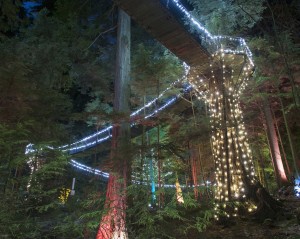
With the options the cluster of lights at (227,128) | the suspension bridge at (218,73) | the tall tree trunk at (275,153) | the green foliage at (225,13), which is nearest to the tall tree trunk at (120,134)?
the suspension bridge at (218,73)

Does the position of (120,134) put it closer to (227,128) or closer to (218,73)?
(227,128)

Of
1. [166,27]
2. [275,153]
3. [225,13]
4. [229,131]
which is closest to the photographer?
[166,27]

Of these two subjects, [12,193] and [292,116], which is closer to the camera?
[12,193]

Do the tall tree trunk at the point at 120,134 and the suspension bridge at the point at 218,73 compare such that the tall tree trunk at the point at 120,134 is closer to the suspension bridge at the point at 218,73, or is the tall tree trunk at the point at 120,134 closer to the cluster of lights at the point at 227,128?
the suspension bridge at the point at 218,73

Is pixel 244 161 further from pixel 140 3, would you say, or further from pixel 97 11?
pixel 97 11

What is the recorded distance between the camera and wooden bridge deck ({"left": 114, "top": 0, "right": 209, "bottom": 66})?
15.3 ft

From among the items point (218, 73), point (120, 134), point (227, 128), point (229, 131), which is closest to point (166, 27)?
point (218, 73)

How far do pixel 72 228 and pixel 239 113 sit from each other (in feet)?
14.6

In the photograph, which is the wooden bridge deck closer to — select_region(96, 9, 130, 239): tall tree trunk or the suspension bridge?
the suspension bridge

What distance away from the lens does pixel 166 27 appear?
17.3 feet

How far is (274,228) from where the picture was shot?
4883 mm

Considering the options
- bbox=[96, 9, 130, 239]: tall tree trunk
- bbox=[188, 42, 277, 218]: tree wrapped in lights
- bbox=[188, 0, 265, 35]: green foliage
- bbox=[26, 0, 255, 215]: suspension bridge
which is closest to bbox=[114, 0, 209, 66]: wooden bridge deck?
bbox=[26, 0, 255, 215]: suspension bridge

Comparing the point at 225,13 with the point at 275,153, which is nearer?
the point at 225,13

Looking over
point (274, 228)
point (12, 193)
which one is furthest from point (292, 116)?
point (12, 193)
